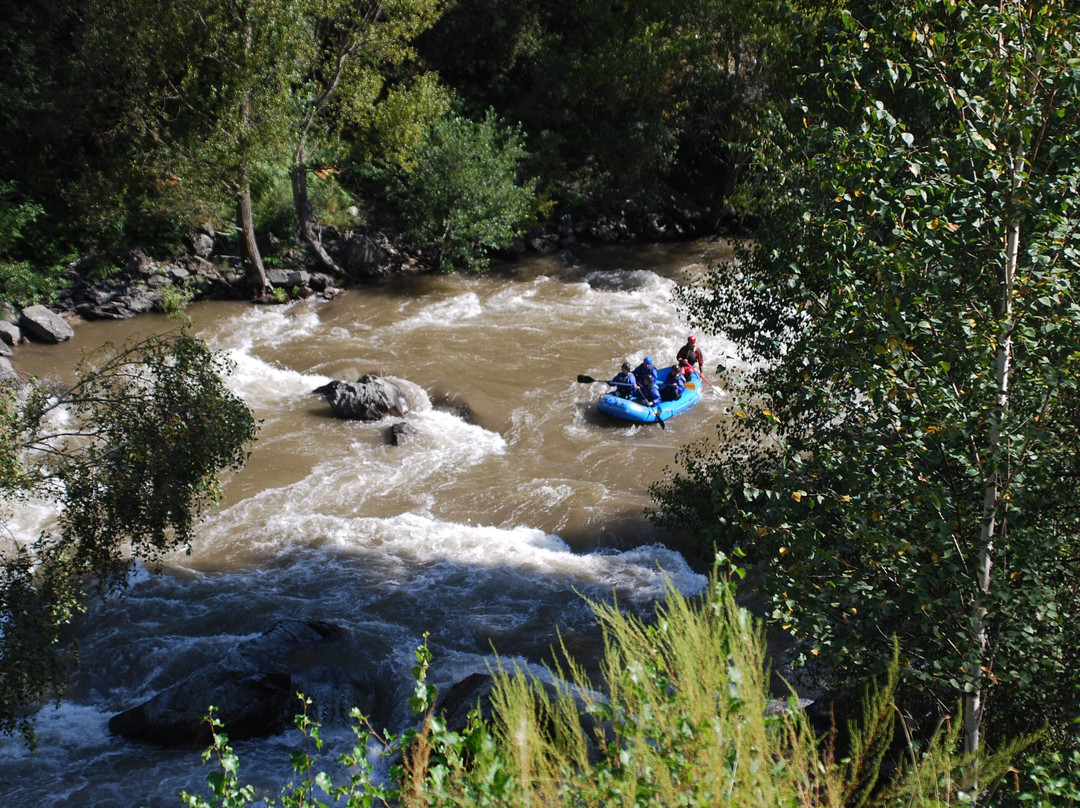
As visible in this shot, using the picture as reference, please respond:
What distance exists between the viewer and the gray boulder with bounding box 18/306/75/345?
1747 centimetres

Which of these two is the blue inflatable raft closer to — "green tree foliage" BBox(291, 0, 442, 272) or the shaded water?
the shaded water

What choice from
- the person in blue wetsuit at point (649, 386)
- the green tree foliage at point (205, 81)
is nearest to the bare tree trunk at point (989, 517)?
the person in blue wetsuit at point (649, 386)

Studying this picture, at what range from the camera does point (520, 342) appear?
18641mm

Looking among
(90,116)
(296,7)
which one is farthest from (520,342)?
(90,116)

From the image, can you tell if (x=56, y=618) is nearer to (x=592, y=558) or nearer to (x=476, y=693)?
(x=476, y=693)

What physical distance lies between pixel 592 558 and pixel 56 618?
632 centimetres

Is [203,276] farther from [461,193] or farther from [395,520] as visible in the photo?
[395,520]

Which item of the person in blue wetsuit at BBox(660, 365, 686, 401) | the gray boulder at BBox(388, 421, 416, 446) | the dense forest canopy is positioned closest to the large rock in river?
the gray boulder at BBox(388, 421, 416, 446)

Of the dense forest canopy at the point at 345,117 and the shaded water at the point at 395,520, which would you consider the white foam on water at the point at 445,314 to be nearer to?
the shaded water at the point at 395,520

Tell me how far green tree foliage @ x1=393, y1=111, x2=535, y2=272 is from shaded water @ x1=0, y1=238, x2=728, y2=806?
2.66 meters

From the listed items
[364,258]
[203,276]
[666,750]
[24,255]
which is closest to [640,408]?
[364,258]

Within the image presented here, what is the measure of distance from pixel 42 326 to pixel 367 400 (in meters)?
7.59

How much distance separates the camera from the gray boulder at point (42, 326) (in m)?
17.5

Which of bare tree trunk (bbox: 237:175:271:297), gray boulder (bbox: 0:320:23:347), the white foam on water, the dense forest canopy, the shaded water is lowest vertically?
the shaded water
